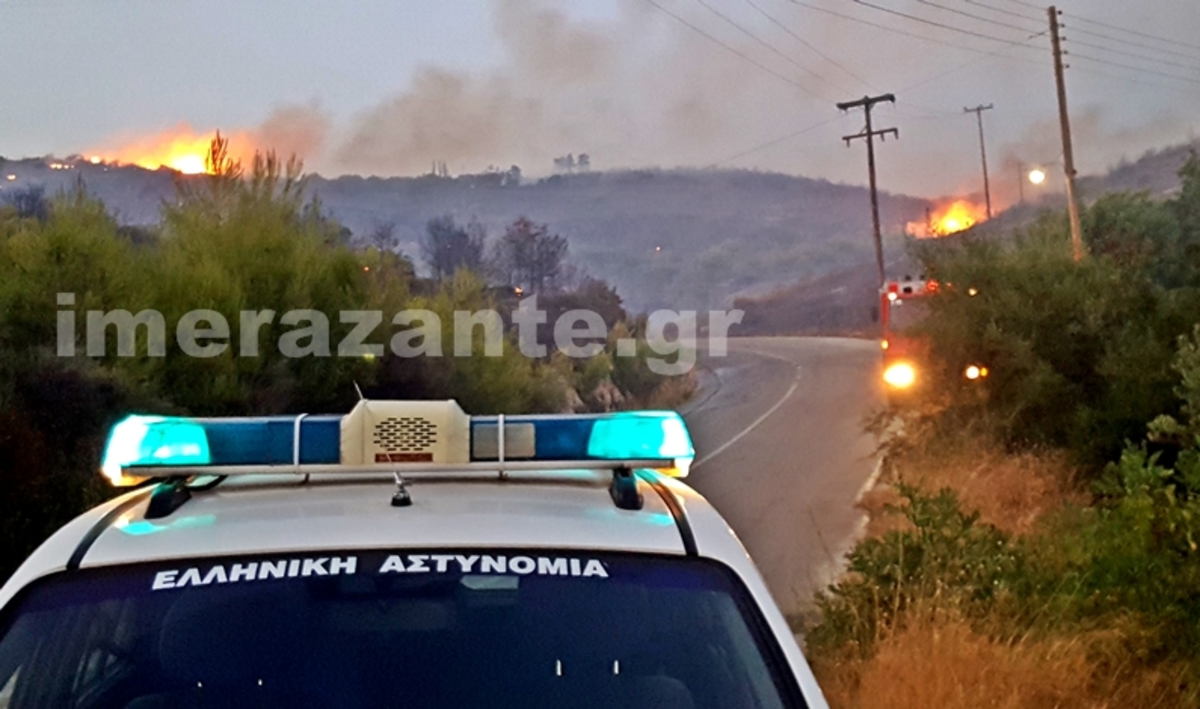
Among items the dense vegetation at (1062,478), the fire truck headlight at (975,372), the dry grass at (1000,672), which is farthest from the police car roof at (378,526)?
the fire truck headlight at (975,372)

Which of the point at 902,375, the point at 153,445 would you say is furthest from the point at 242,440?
the point at 902,375

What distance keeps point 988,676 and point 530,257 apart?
23.3 metres

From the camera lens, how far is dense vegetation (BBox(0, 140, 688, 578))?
9.07m

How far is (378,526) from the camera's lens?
237 centimetres

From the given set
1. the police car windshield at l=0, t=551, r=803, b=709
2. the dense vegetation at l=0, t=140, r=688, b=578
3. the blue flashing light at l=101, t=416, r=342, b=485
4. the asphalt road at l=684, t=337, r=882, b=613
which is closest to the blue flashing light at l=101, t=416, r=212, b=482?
the blue flashing light at l=101, t=416, r=342, b=485

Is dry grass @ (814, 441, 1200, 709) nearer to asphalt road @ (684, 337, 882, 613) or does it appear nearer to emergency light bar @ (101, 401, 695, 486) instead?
emergency light bar @ (101, 401, 695, 486)

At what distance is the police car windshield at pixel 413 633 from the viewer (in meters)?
2.27

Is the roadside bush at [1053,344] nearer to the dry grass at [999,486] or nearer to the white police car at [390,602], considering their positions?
the dry grass at [999,486]

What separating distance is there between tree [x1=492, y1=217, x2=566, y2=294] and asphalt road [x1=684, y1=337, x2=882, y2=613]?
14.3ft

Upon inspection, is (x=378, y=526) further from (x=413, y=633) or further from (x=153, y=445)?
(x=153, y=445)

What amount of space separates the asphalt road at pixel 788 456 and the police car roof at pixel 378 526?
721 cm

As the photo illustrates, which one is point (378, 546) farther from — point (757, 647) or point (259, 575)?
point (757, 647)

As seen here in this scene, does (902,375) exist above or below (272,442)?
above

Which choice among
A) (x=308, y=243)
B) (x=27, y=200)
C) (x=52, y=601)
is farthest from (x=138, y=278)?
(x=52, y=601)
